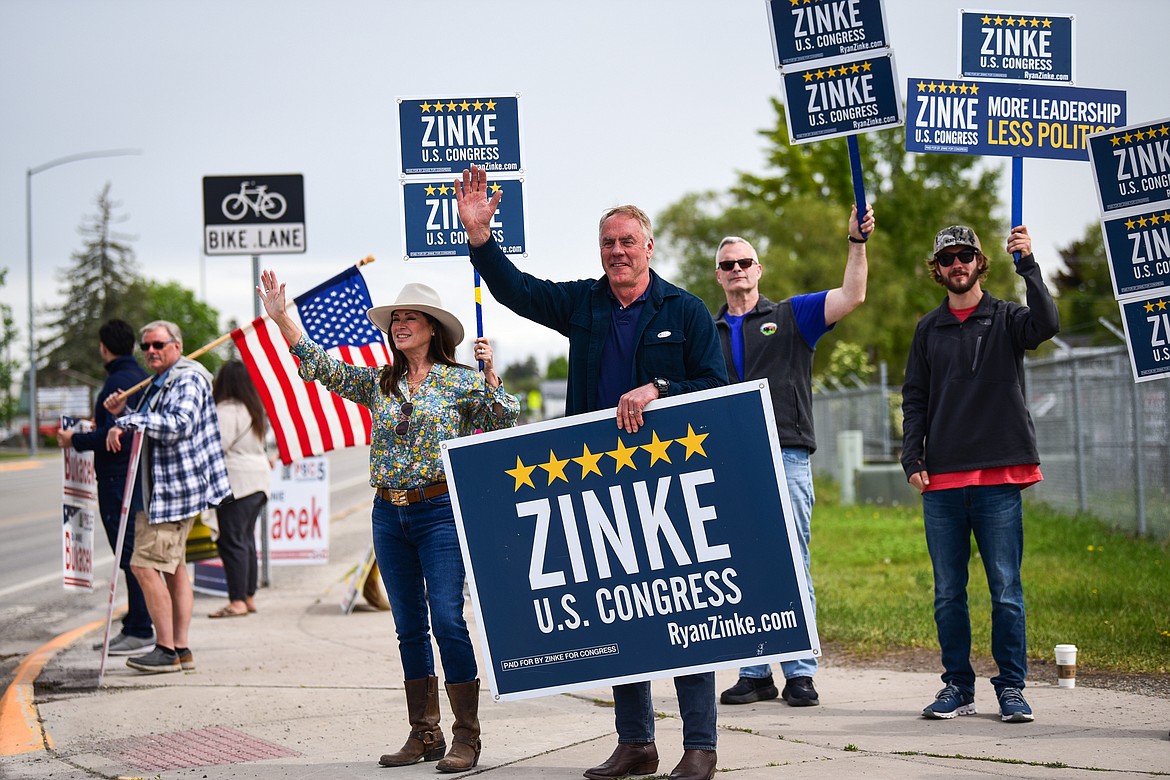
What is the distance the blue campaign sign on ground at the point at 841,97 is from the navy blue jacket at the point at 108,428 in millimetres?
4538

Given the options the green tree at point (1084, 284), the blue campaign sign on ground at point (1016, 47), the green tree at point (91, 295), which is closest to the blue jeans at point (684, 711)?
the blue campaign sign on ground at point (1016, 47)

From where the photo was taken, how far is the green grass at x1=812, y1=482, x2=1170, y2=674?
25.2 ft

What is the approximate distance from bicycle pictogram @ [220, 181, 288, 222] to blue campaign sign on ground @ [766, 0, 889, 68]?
643cm

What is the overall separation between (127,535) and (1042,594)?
6226mm

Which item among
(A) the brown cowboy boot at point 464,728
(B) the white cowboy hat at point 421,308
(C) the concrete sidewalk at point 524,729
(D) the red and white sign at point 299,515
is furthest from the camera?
(D) the red and white sign at point 299,515

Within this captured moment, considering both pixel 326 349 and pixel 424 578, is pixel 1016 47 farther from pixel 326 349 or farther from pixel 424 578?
pixel 326 349

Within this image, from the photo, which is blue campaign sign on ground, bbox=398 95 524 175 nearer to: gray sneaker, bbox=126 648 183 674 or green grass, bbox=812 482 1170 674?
gray sneaker, bbox=126 648 183 674

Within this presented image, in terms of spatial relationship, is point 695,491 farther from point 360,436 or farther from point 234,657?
point 360,436

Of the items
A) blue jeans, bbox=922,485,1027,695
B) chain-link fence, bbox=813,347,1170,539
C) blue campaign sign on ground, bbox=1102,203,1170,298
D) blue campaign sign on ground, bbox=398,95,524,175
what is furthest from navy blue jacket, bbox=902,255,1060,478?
chain-link fence, bbox=813,347,1170,539

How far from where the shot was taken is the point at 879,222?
190 feet

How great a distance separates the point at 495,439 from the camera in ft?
17.0

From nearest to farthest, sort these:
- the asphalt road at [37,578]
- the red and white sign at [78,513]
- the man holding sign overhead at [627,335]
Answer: the man holding sign overhead at [627,335]
the red and white sign at [78,513]
the asphalt road at [37,578]

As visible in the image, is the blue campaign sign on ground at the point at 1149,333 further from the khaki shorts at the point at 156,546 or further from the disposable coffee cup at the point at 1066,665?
the khaki shorts at the point at 156,546

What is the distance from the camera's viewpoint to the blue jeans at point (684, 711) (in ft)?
16.3
